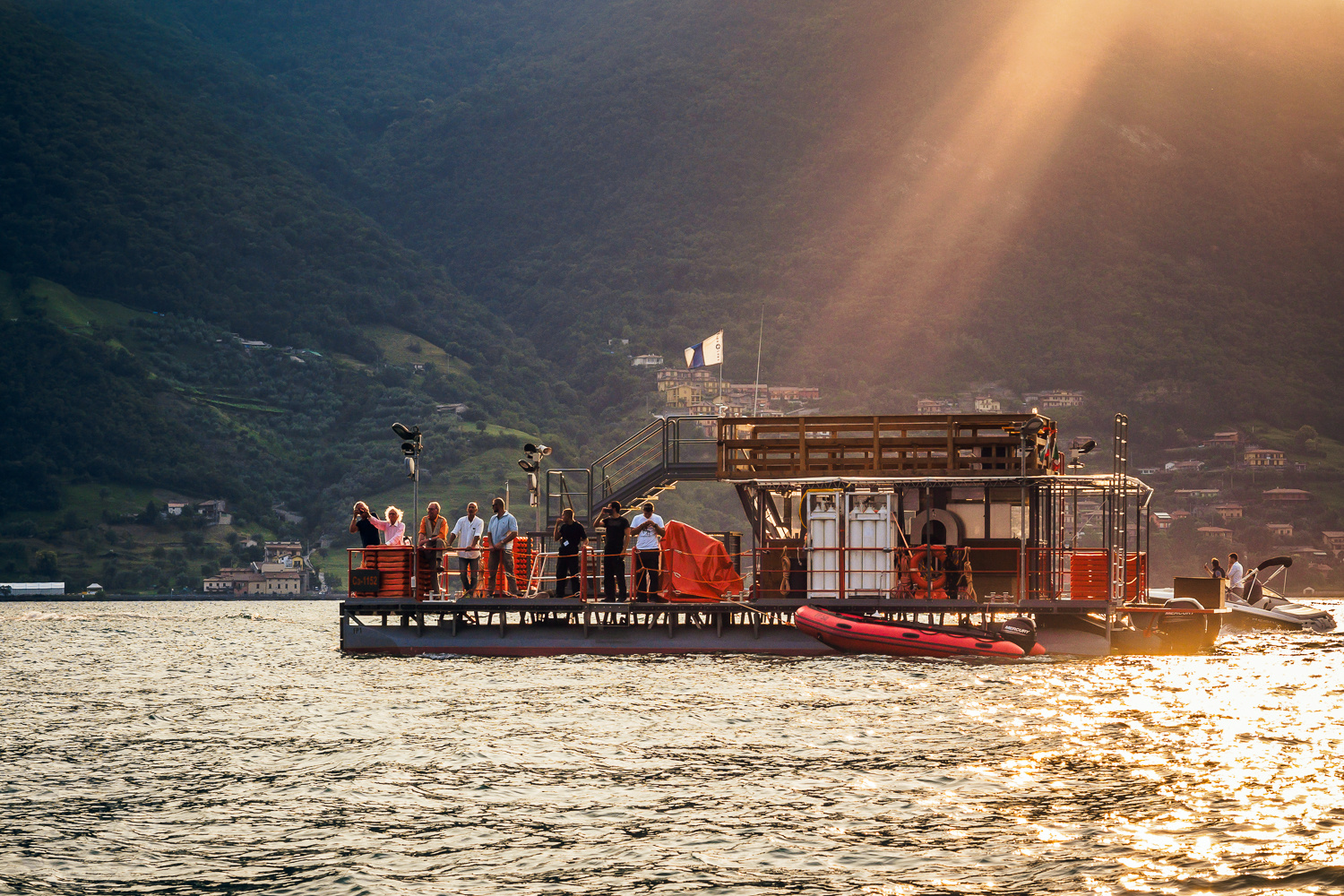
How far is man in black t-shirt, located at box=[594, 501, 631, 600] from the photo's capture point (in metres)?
29.2

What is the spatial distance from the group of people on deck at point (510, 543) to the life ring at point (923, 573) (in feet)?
18.0

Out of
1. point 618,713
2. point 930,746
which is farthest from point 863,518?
point 930,746

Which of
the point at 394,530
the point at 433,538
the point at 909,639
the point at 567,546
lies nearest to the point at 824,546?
the point at 909,639

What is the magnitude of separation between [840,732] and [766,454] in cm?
1326

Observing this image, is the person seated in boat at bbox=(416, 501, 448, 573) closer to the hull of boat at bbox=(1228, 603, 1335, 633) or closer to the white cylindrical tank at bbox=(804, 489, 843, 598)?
the white cylindrical tank at bbox=(804, 489, 843, 598)

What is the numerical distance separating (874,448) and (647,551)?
5.52 m

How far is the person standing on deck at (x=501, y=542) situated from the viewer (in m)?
29.6

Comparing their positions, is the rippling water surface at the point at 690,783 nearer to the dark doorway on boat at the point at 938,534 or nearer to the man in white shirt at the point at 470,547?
the man in white shirt at the point at 470,547

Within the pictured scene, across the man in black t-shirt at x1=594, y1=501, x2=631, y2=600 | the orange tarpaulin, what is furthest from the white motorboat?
the man in black t-shirt at x1=594, y1=501, x2=631, y2=600

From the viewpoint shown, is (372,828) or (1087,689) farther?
(1087,689)

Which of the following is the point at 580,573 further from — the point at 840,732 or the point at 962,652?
the point at 840,732

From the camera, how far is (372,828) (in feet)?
44.5

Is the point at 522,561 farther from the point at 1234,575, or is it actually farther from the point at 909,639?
the point at 1234,575

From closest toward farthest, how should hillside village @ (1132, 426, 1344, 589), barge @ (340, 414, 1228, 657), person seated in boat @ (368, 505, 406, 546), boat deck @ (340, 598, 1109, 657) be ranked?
boat deck @ (340, 598, 1109, 657), barge @ (340, 414, 1228, 657), person seated in boat @ (368, 505, 406, 546), hillside village @ (1132, 426, 1344, 589)
